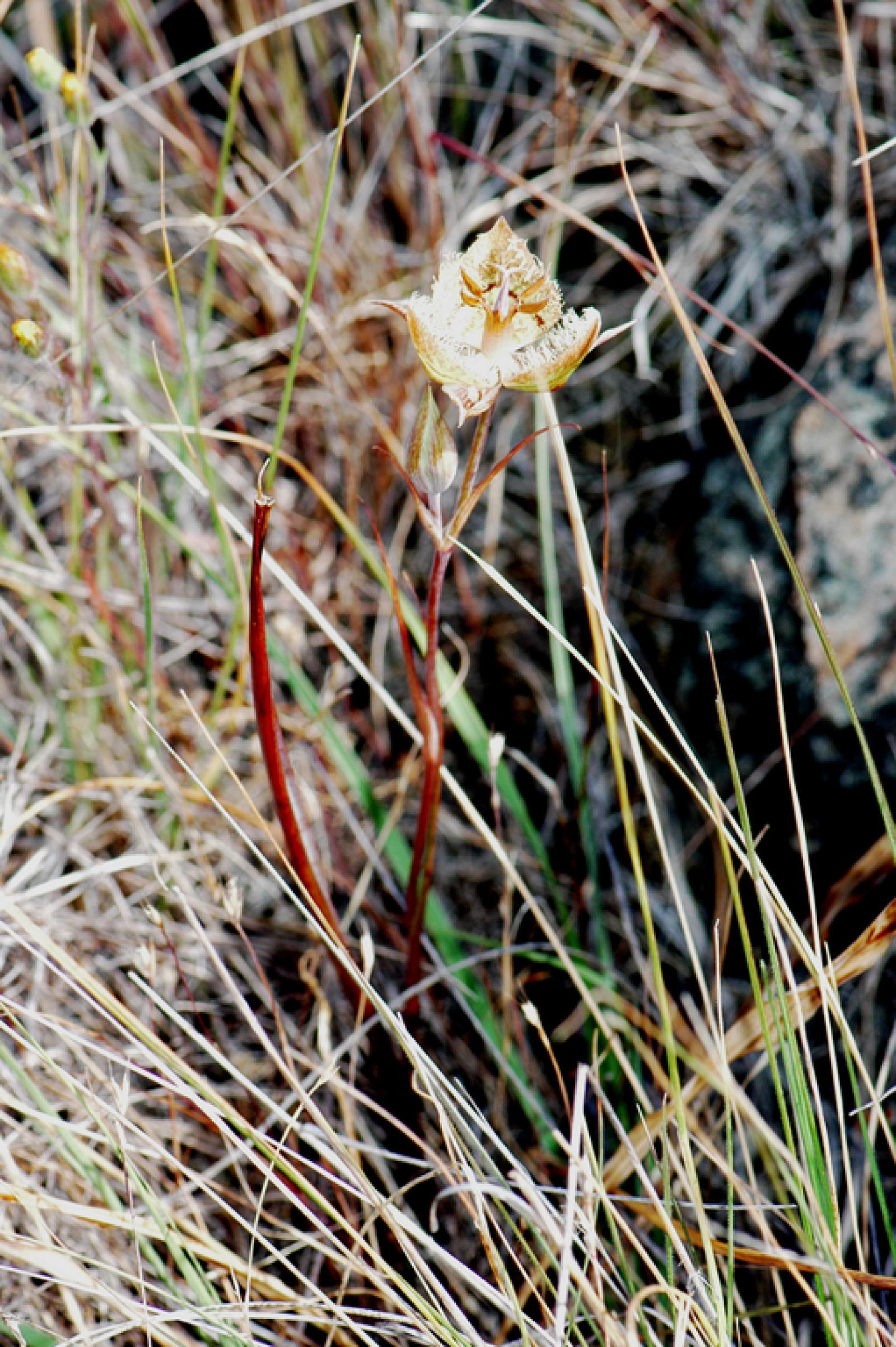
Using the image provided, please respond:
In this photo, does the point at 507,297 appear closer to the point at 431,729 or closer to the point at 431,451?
the point at 431,451

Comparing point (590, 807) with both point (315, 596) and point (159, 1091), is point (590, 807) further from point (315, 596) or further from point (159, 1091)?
point (159, 1091)

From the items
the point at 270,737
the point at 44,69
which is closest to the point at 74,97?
the point at 44,69

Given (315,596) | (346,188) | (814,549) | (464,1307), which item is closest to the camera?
(464,1307)

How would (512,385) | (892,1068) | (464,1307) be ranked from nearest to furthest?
(512,385) → (464,1307) → (892,1068)

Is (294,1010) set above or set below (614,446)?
below

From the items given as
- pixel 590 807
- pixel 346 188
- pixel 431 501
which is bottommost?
pixel 590 807

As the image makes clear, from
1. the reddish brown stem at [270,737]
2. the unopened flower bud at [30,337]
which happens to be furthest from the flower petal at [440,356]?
the unopened flower bud at [30,337]

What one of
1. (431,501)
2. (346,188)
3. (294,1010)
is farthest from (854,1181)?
(346,188)
